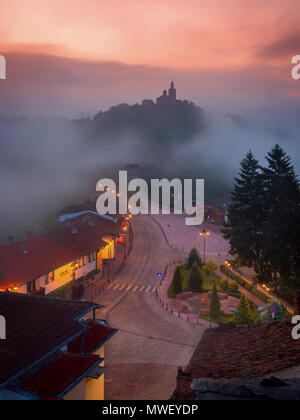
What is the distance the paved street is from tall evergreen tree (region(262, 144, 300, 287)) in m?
10.6

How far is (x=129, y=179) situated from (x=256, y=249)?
113394 mm

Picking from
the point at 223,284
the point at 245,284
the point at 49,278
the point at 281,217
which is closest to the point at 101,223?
the point at 49,278

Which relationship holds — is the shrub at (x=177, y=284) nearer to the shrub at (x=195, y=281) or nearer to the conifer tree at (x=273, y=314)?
the shrub at (x=195, y=281)

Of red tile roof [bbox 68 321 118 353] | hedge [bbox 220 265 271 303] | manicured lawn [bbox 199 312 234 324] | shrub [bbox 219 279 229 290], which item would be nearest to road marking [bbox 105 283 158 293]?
shrub [bbox 219 279 229 290]

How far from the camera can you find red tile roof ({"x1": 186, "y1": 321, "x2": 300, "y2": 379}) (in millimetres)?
12938

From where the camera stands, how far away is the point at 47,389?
35.5 feet

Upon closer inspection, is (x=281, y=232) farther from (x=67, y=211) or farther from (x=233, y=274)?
(x=67, y=211)

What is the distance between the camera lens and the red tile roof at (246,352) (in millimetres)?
12938

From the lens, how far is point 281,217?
36.6 meters

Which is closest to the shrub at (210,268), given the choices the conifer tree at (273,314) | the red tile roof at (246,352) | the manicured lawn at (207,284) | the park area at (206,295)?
the park area at (206,295)

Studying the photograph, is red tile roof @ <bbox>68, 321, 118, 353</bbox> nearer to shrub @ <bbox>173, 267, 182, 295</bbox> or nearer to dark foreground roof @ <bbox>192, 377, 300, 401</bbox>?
dark foreground roof @ <bbox>192, 377, 300, 401</bbox>

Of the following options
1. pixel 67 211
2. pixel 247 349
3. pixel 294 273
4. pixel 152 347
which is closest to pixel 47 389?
pixel 247 349

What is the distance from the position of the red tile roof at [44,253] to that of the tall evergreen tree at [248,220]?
14.8 m
